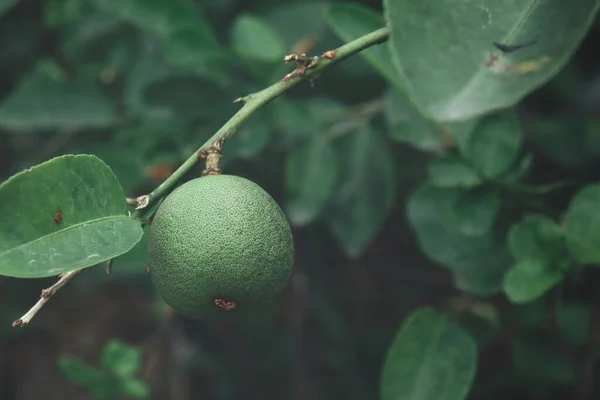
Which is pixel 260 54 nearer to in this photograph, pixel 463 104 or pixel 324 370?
pixel 463 104

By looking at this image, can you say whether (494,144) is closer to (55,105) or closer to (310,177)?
(310,177)

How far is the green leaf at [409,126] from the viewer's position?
1448 mm

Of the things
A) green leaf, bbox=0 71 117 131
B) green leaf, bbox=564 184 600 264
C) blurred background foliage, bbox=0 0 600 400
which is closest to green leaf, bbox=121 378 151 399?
blurred background foliage, bbox=0 0 600 400

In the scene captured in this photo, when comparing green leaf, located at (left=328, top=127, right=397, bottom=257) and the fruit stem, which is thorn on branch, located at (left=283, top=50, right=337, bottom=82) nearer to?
the fruit stem

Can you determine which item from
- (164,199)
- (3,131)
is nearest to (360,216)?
(164,199)

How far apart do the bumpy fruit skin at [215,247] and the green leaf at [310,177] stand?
0.77 metres

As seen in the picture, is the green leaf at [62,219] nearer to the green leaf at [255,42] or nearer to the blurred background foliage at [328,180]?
the blurred background foliage at [328,180]

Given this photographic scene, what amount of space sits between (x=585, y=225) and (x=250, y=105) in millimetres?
619

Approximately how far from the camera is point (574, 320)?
1361 mm

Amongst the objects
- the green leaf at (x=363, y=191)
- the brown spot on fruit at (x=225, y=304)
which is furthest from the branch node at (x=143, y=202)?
the green leaf at (x=363, y=191)

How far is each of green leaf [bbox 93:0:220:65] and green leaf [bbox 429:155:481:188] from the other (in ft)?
1.72

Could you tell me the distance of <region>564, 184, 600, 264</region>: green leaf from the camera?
1.22 m

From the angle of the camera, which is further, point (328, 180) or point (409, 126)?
point (328, 180)

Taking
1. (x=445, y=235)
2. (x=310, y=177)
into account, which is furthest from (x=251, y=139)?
(x=445, y=235)
